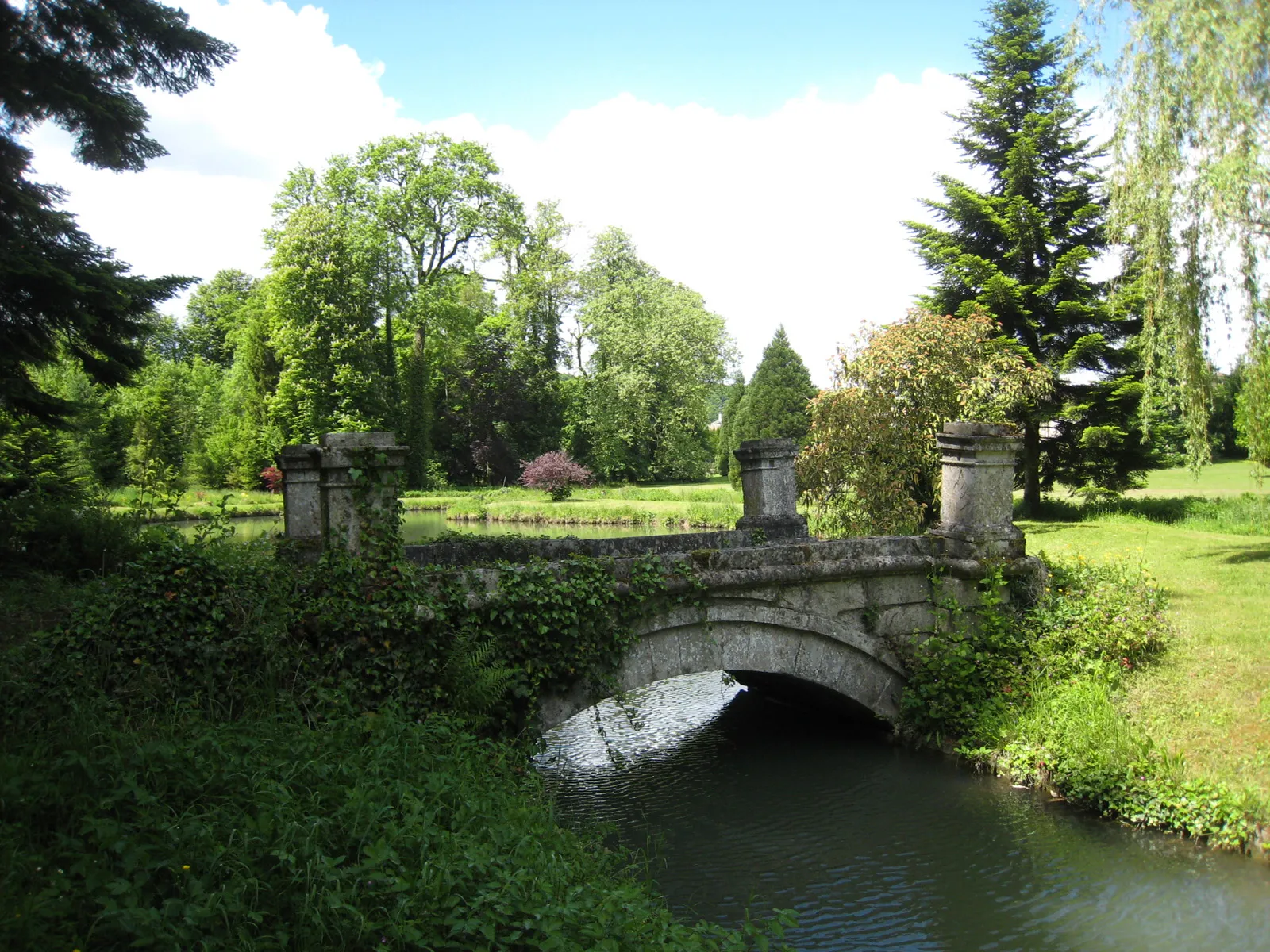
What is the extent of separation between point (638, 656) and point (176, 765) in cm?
378

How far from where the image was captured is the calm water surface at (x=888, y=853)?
549cm

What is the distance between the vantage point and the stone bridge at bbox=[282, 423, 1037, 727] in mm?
7309

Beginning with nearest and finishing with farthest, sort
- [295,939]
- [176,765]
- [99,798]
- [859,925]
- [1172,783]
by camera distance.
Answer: [295,939], [99,798], [176,765], [859,925], [1172,783]

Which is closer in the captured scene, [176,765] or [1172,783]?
[176,765]

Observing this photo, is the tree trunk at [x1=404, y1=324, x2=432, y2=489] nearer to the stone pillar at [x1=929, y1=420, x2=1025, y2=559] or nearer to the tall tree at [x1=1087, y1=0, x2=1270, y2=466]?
the tall tree at [x1=1087, y1=0, x2=1270, y2=466]

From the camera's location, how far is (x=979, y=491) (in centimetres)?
855

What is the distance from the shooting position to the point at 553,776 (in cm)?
796

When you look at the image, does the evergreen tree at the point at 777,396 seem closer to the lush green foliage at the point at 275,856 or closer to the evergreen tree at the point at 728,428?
the evergreen tree at the point at 728,428

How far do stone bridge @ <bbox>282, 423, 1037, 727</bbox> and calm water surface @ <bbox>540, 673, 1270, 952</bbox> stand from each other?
Result: 0.66 meters

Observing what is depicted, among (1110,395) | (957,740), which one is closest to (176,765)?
(957,740)

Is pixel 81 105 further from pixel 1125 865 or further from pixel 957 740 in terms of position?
pixel 1125 865

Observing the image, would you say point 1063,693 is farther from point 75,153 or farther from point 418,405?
point 418,405

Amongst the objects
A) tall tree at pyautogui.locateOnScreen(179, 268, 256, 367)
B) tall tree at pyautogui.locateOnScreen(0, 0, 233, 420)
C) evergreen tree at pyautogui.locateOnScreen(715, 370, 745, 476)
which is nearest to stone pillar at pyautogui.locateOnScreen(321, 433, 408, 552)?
tall tree at pyautogui.locateOnScreen(0, 0, 233, 420)

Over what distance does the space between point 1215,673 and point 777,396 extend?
101 feet
